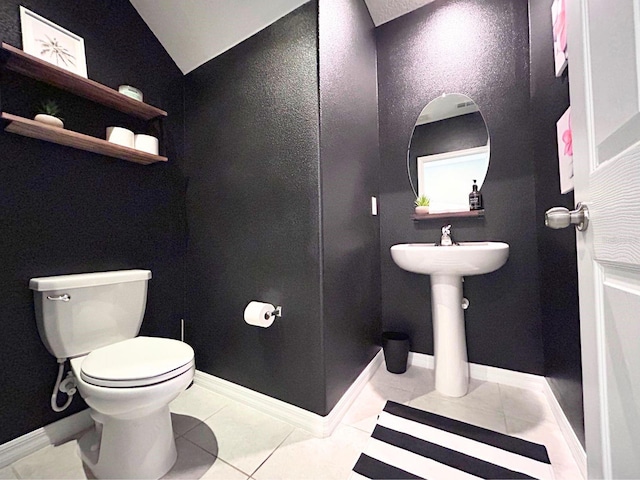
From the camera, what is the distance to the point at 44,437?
1148 mm

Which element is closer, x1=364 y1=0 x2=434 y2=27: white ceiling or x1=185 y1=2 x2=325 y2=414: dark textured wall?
x1=185 y1=2 x2=325 y2=414: dark textured wall

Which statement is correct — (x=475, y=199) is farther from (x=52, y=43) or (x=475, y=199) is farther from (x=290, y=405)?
(x=52, y=43)

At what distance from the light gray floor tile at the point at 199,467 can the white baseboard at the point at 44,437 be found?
1.85 feet

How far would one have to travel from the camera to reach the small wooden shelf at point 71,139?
103 centimetres

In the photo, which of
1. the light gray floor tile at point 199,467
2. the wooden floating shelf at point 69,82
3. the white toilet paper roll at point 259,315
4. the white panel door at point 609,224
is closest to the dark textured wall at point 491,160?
the white toilet paper roll at point 259,315

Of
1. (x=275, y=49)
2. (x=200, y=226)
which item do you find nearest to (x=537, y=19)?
(x=275, y=49)

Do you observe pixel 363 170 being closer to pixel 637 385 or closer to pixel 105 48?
pixel 637 385

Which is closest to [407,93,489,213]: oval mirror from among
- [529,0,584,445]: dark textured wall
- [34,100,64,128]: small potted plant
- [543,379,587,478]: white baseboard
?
[529,0,584,445]: dark textured wall

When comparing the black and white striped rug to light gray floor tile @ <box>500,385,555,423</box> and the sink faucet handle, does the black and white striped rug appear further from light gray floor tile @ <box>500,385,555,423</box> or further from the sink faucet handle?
the sink faucet handle

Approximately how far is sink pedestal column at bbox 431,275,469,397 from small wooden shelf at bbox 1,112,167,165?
1737mm

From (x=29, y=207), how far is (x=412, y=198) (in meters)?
2.08

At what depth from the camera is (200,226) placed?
1637 millimetres

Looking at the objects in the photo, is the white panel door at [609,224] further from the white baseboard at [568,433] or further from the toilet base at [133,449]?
the toilet base at [133,449]

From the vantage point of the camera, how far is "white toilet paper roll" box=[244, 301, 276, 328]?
122 centimetres
